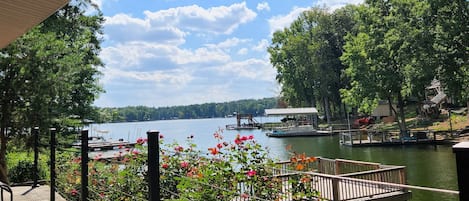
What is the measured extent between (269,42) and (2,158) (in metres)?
41.7

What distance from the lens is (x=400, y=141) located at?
22.3 metres

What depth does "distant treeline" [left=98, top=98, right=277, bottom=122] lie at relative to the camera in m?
74.7

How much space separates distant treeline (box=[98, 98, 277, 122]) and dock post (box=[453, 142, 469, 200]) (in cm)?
6003

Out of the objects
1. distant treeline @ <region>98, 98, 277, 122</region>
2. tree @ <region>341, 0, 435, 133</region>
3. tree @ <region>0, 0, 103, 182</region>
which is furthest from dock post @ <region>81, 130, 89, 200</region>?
distant treeline @ <region>98, 98, 277, 122</region>

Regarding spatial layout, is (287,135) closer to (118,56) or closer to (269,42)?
(269,42)

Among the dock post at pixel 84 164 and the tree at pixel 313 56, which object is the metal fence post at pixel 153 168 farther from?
the tree at pixel 313 56


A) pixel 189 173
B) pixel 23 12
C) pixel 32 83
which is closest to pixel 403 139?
pixel 32 83

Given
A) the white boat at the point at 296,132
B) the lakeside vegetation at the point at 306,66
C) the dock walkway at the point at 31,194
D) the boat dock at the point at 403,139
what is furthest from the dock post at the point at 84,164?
the white boat at the point at 296,132

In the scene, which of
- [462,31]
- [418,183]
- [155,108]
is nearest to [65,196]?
[418,183]

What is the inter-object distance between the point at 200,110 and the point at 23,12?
4331 inches

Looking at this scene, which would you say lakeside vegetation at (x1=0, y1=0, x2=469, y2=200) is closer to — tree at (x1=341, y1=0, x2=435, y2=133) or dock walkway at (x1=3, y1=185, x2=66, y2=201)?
tree at (x1=341, y1=0, x2=435, y2=133)

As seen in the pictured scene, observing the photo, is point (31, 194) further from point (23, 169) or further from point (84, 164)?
→ point (23, 169)

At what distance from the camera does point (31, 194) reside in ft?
16.0

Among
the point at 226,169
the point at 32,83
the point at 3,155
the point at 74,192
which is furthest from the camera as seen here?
the point at 32,83
